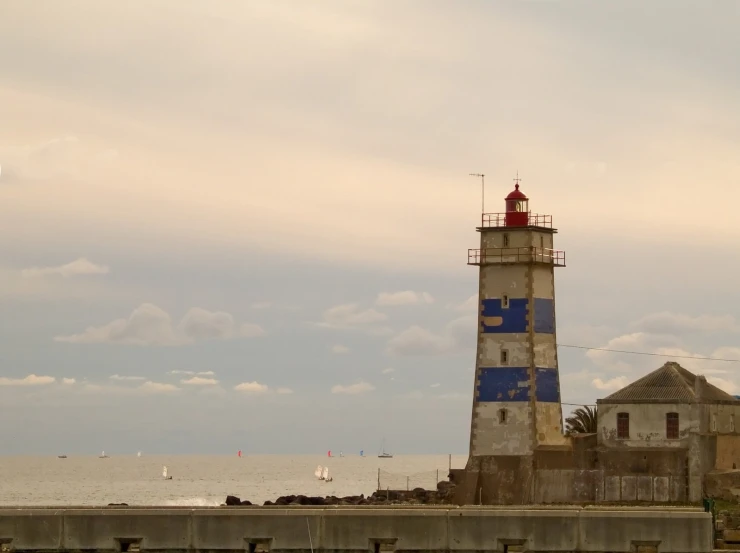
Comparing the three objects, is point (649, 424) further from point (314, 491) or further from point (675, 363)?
point (314, 491)

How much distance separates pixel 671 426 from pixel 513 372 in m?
6.16

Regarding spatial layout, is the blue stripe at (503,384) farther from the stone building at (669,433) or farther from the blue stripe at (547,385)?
the stone building at (669,433)

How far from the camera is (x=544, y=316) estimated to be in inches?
2197

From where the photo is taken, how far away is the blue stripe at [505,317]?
5544cm

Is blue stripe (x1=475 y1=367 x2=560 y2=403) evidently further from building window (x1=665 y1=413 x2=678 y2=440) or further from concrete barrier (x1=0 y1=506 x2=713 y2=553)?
concrete barrier (x1=0 y1=506 x2=713 y2=553)

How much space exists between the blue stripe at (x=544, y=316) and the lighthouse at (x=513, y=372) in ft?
0.12

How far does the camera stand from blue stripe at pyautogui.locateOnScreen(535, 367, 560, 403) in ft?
181

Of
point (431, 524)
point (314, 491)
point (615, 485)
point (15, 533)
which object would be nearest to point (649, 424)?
point (615, 485)

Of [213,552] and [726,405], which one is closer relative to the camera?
[213,552]

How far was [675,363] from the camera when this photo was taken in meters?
57.0

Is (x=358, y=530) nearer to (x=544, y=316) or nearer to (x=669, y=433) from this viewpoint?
(x=669, y=433)

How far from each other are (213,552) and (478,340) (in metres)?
25.9

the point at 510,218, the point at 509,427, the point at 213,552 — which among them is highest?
the point at 510,218

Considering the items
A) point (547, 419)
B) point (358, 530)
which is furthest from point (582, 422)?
point (358, 530)
